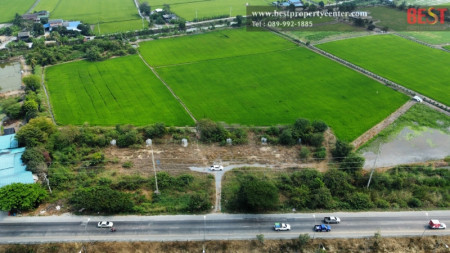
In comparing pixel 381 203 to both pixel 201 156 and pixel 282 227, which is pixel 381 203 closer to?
pixel 282 227

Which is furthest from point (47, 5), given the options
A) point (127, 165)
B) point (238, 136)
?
point (238, 136)

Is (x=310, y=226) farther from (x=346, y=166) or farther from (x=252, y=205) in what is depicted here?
(x=346, y=166)

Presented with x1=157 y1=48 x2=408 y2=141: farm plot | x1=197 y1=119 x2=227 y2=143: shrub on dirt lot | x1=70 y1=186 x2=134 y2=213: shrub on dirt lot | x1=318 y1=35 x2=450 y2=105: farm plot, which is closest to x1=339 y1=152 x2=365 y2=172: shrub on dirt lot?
x1=157 y1=48 x2=408 y2=141: farm plot

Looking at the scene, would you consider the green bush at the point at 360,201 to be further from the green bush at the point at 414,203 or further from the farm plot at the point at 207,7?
the farm plot at the point at 207,7

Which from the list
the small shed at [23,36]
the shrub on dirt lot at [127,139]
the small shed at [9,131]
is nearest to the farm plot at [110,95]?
the shrub on dirt lot at [127,139]

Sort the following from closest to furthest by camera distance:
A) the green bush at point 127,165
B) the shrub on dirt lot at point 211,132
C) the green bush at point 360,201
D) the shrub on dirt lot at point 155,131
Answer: the green bush at point 360,201
the green bush at point 127,165
the shrub on dirt lot at point 211,132
the shrub on dirt lot at point 155,131

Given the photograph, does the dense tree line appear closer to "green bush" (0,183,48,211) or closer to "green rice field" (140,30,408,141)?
"green rice field" (140,30,408,141)
